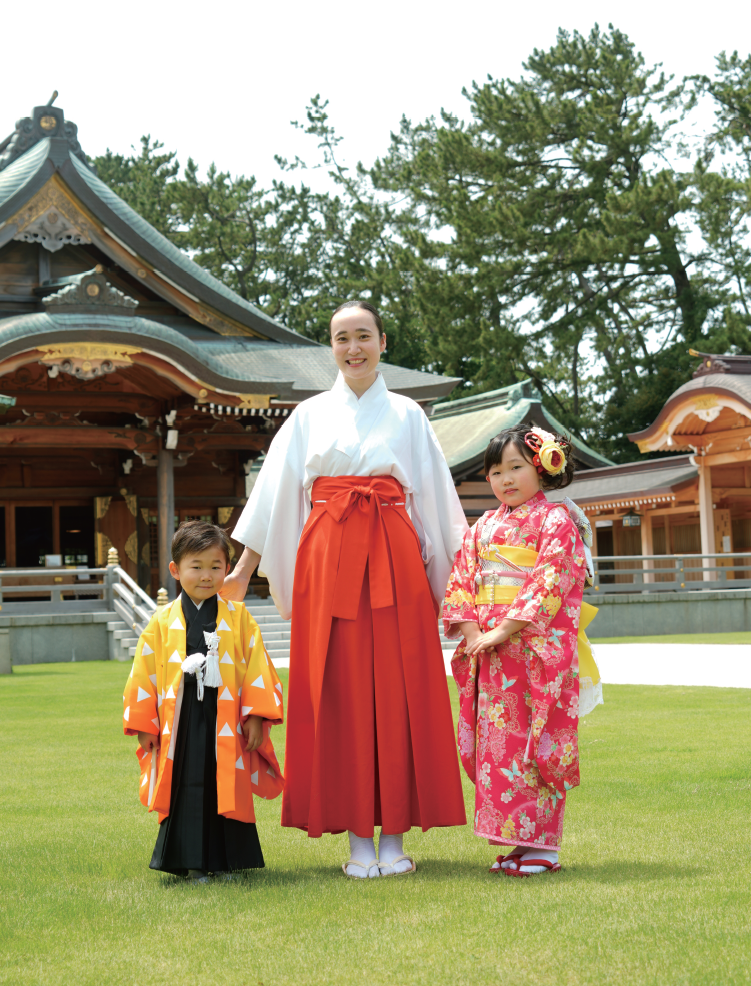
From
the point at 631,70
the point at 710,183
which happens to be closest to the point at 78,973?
the point at 710,183

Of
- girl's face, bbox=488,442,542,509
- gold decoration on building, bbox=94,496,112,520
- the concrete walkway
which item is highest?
gold decoration on building, bbox=94,496,112,520

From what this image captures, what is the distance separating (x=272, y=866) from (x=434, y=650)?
0.84 meters

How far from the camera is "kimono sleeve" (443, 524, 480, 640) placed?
3439 millimetres

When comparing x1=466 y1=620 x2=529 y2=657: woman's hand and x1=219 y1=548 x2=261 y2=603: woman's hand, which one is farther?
x1=219 y1=548 x2=261 y2=603: woman's hand

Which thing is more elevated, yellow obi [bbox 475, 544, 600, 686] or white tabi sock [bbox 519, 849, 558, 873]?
yellow obi [bbox 475, 544, 600, 686]

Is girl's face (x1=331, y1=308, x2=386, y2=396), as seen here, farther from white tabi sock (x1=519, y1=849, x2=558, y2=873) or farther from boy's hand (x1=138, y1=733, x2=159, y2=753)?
white tabi sock (x1=519, y1=849, x2=558, y2=873)

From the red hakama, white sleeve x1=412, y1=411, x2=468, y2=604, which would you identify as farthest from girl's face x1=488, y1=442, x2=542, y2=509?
the red hakama

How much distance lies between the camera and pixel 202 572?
11.1 feet

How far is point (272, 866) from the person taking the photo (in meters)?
3.48

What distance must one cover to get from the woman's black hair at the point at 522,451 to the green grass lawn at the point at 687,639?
11.2 metres

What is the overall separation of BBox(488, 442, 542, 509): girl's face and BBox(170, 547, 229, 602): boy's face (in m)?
0.89

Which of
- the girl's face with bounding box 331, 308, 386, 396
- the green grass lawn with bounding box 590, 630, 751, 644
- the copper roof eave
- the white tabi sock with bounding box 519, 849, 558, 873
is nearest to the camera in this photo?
the white tabi sock with bounding box 519, 849, 558, 873

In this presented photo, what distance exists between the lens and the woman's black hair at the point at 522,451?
351cm

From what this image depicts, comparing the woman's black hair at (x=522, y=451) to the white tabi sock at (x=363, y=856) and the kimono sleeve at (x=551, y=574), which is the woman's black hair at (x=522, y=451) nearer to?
the kimono sleeve at (x=551, y=574)
